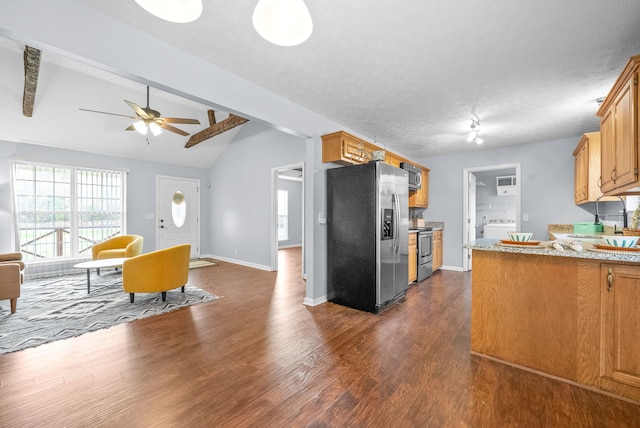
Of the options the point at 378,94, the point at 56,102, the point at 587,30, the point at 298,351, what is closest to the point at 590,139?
the point at 587,30

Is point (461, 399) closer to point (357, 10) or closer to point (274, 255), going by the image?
point (357, 10)

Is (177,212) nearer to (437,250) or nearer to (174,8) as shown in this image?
(437,250)

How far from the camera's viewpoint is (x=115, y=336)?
252 centimetres

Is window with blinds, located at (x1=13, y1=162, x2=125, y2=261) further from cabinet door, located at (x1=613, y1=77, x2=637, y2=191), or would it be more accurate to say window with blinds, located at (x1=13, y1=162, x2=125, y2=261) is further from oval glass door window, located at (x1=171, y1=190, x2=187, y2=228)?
cabinet door, located at (x1=613, y1=77, x2=637, y2=191)

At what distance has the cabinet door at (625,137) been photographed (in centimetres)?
167

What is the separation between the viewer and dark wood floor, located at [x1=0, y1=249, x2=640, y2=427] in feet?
4.93

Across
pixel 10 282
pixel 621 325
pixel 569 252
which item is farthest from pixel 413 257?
pixel 10 282

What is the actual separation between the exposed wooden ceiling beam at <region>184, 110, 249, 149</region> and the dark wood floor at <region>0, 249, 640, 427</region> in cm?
359

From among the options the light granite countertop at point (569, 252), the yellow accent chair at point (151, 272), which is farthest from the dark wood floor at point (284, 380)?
the light granite countertop at point (569, 252)

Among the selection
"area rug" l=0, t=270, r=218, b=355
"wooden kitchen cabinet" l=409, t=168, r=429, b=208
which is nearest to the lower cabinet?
"wooden kitchen cabinet" l=409, t=168, r=429, b=208

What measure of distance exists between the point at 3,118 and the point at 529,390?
758cm

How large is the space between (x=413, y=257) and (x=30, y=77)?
19.7 ft

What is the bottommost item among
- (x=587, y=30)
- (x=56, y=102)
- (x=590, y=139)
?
(x=590, y=139)

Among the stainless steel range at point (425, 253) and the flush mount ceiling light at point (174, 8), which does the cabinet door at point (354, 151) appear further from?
the flush mount ceiling light at point (174, 8)
